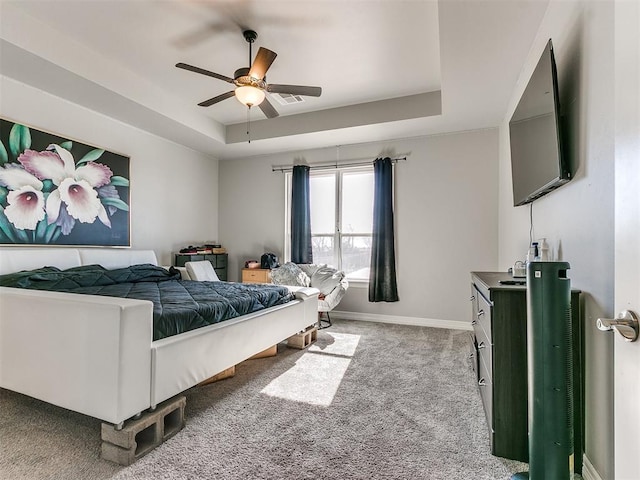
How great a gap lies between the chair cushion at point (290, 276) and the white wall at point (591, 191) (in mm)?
2849

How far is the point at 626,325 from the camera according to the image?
67 cm

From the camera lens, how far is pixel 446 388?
2.46m

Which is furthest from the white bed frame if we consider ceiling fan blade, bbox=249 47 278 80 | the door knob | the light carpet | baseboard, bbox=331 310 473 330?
baseboard, bbox=331 310 473 330

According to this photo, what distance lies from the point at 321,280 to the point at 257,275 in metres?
1.12

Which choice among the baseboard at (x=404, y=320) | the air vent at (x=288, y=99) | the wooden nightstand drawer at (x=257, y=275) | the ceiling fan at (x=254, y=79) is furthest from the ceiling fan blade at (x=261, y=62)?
the baseboard at (x=404, y=320)

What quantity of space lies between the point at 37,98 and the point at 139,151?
46.6 inches

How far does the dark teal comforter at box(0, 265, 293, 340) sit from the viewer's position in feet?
6.66

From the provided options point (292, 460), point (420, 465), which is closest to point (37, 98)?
point (292, 460)

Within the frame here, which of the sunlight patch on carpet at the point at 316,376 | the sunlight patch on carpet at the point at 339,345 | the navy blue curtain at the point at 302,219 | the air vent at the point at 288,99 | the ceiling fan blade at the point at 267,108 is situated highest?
the air vent at the point at 288,99

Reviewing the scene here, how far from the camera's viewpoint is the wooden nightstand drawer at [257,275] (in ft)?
15.9

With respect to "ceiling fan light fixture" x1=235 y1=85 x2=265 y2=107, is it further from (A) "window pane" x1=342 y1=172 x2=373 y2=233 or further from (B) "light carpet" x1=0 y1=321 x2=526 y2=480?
(A) "window pane" x1=342 y1=172 x2=373 y2=233

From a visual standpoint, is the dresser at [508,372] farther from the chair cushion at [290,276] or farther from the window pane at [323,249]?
the window pane at [323,249]

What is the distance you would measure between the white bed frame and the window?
2929mm

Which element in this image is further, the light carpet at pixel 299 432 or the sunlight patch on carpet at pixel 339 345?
the sunlight patch on carpet at pixel 339 345
